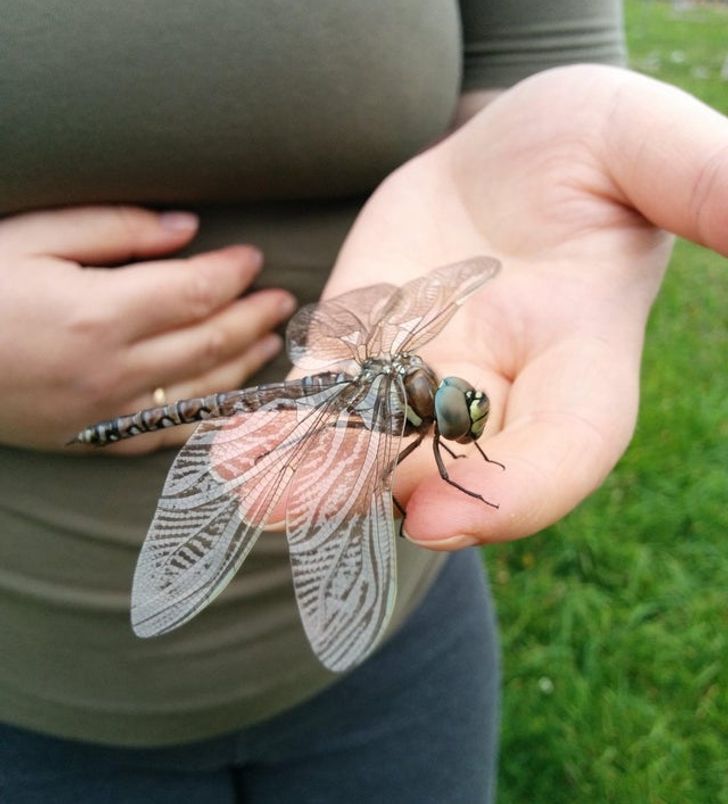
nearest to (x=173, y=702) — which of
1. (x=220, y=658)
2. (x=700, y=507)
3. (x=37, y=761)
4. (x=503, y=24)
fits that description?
(x=220, y=658)

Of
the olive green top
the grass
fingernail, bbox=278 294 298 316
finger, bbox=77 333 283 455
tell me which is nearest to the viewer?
the olive green top

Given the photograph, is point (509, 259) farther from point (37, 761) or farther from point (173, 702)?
point (37, 761)

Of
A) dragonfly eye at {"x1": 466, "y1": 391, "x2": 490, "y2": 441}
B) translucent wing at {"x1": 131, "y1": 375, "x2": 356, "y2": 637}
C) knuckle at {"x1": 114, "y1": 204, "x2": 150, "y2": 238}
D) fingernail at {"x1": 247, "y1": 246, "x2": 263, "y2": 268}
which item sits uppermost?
knuckle at {"x1": 114, "y1": 204, "x2": 150, "y2": 238}

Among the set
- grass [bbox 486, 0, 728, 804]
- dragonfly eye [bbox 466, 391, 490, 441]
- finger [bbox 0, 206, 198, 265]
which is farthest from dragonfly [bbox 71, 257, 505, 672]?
grass [bbox 486, 0, 728, 804]

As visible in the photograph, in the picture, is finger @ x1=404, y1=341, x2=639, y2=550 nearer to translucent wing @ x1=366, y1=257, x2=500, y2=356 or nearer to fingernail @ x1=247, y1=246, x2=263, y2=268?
translucent wing @ x1=366, y1=257, x2=500, y2=356

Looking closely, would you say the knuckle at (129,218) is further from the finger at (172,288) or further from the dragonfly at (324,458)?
the dragonfly at (324,458)

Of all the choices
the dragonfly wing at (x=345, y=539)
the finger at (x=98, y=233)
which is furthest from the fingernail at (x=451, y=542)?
the finger at (x=98, y=233)

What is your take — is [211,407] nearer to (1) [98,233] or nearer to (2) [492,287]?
(1) [98,233]
